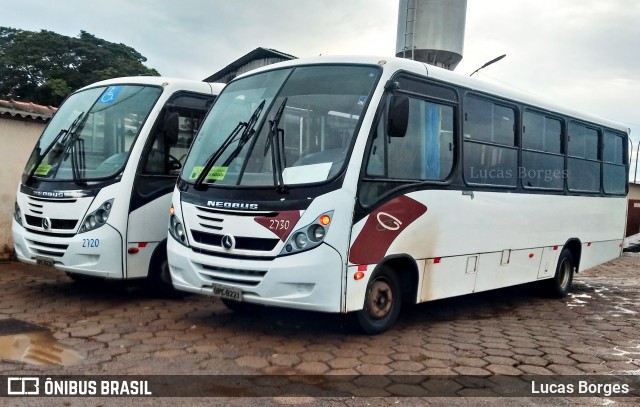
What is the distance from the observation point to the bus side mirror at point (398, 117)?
575 centimetres

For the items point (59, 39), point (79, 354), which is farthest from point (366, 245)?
point (59, 39)

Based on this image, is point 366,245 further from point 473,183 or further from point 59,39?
point 59,39

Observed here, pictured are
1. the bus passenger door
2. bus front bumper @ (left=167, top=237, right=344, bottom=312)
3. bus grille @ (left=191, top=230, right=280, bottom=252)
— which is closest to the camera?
bus front bumper @ (left=167, top=237, right=344, bottom=312)

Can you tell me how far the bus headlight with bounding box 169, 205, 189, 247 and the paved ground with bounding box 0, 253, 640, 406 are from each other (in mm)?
923

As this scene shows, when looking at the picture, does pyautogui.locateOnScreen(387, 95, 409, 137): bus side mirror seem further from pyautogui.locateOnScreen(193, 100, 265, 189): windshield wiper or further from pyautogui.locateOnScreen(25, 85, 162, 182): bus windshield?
pyautogui.locateOnScreen(25, 85, 162, 182): bus windshield

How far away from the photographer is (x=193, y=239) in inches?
234

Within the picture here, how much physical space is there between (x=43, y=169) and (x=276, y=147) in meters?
3.43

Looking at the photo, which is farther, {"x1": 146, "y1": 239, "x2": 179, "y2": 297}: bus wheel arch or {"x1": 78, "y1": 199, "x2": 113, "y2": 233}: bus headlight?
{"x1": 146, "y1": 239, "x2": 179, "y2": 297}: bus wheel arch

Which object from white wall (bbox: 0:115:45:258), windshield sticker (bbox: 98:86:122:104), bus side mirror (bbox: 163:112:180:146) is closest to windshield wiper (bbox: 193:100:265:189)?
bus side mirror (bbox: 163:112:180:146)

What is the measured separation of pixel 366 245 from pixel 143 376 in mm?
2212

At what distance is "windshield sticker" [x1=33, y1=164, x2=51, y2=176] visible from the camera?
7430 millimetres

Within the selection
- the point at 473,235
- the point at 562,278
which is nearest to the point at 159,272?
the point at 473,235

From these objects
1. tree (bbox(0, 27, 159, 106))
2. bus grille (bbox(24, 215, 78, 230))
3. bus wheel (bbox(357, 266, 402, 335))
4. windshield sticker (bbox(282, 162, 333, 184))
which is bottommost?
bus wheel (bbox(357, 266, 402, 335))

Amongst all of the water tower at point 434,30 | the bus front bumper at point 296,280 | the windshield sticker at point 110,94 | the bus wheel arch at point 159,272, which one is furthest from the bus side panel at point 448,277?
the water tower at point 434,30
